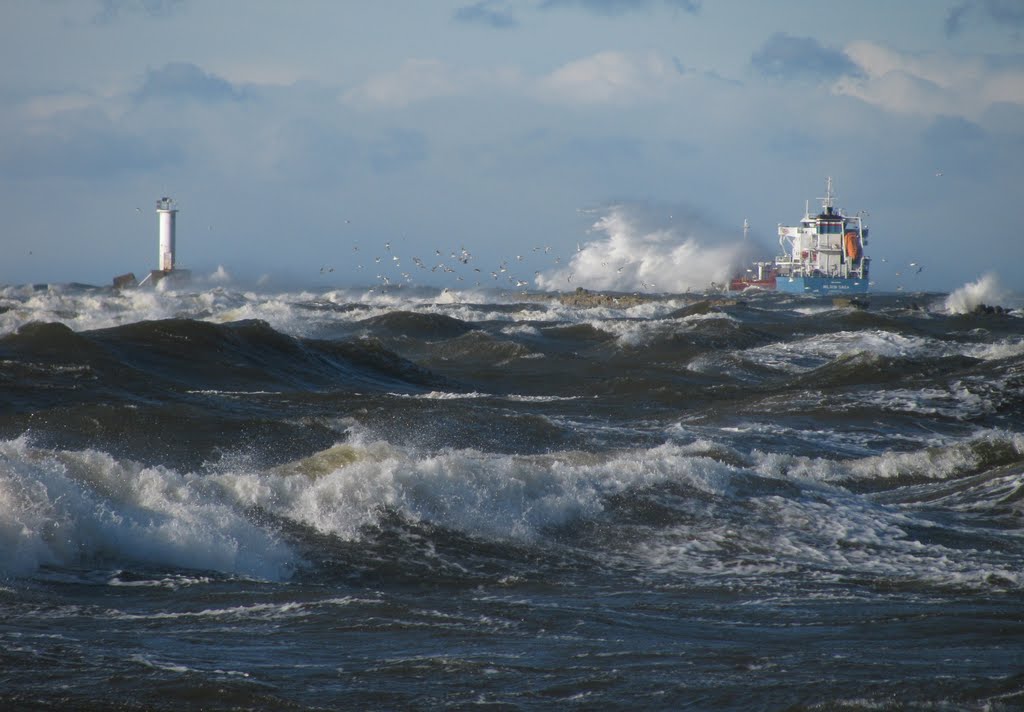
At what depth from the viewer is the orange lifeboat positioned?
90.8 metres

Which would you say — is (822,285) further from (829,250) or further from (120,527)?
(120,527)

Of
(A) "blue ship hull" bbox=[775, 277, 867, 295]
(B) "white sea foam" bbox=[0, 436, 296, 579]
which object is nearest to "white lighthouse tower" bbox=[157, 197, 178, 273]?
(A) "blue ship hull" bbox=[775, 277, 867, 295]

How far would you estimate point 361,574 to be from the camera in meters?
8.79

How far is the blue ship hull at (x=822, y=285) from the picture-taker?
290 ft

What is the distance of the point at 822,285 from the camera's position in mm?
88688

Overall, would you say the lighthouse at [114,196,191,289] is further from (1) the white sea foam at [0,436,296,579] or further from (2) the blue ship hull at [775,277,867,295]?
(1) the white sea foam at [0,436,296,579]

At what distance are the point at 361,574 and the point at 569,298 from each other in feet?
212

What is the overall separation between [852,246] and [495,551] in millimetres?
85521

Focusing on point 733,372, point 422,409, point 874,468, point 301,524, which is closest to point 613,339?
point 733,372

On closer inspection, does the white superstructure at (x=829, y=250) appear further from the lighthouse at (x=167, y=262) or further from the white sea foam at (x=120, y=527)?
the white sea foam at (x=120, y=527)

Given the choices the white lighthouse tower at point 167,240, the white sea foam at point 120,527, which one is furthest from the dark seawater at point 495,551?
the white lighthouse tower at point 167,240

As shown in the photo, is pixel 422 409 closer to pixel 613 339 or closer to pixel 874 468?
pixel 874 468

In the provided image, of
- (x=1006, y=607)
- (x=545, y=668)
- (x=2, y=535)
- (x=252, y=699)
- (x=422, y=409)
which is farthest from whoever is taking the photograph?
(x=422, y=409)

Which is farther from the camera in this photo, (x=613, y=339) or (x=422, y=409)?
(x=613, y=339)
